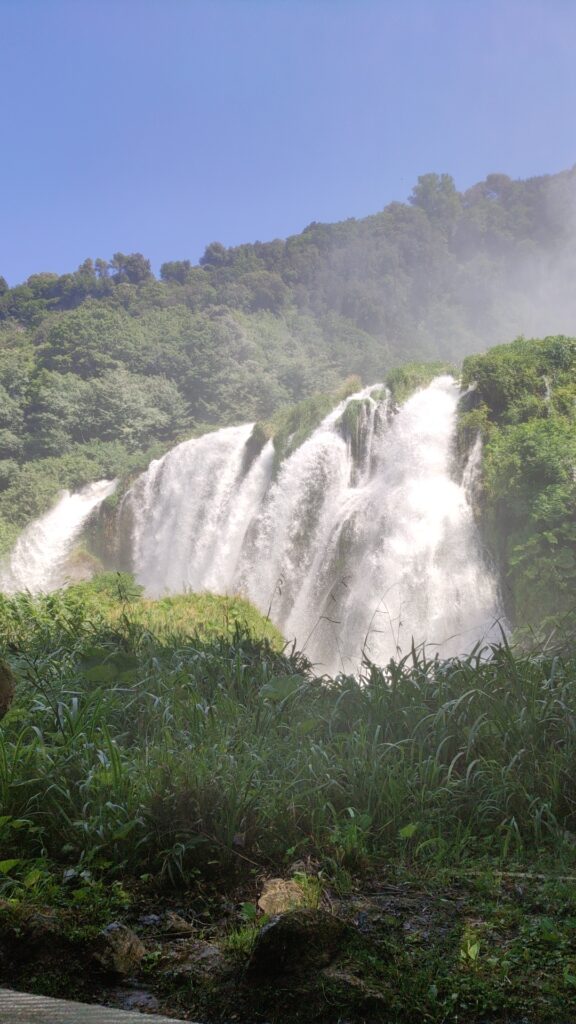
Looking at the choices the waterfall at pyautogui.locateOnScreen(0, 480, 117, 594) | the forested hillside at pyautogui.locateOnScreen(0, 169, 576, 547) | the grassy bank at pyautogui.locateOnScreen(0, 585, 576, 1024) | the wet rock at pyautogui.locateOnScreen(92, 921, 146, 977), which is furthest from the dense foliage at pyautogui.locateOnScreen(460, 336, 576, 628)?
the waterfall at pyautogui.locateOnScreen(0, 480, 117, 594)

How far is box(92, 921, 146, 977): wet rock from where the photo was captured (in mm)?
1524

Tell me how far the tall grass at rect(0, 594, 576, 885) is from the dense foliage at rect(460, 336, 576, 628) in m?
3.98

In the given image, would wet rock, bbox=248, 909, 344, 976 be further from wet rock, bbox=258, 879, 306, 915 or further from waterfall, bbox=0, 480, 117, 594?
waterfall, bbox=0, 480, 117, 594

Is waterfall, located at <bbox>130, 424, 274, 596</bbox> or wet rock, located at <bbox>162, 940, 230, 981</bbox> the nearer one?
wet rock, located at <bbox>162, 940, 230, 981</bbox>

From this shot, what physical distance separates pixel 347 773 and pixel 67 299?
17856 mm

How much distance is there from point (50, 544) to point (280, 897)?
12290mm

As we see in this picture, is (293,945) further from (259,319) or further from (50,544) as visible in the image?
(259,319)

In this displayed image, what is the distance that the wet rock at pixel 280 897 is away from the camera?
1.76m

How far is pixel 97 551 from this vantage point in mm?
13242

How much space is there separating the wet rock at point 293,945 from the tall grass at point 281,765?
1.74 feet

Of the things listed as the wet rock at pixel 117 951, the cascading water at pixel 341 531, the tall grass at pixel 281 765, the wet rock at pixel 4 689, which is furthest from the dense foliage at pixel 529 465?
the wet rock at pixel 117 951

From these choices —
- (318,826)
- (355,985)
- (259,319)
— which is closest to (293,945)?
(355,985)

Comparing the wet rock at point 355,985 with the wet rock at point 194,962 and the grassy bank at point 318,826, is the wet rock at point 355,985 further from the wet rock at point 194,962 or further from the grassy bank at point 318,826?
the wet rock at point 194,962

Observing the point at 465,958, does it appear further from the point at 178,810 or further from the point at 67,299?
the point at 67,299
